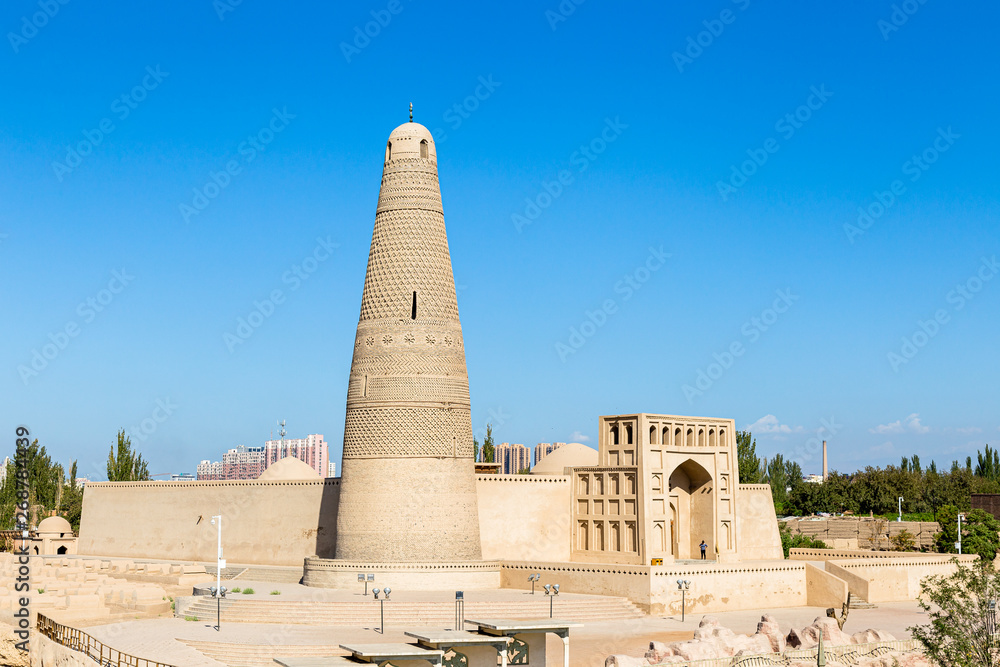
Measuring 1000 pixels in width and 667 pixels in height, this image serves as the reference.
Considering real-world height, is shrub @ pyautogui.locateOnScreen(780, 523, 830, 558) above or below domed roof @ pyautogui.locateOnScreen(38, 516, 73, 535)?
below

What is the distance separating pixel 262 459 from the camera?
122 metres

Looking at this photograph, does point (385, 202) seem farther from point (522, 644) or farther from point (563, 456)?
point (522, 644)

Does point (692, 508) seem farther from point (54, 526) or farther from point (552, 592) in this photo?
point (54, 526)

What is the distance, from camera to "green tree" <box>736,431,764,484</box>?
158 feet

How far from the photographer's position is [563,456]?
3200 centimetres

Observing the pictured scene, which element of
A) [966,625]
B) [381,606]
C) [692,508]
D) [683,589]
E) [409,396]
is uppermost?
[409,396]

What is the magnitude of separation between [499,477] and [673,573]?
218 inches

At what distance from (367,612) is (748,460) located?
29.9 meters

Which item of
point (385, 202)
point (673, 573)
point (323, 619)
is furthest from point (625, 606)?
point (385, 202)

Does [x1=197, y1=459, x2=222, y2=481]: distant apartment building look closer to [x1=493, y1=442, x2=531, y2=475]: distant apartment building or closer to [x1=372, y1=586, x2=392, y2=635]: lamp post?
[x1=493, y1=442, x2=531, y2=475]: distant apartment building

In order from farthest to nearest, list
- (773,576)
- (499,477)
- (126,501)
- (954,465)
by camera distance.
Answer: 1. (954,465)
2. (126,501)
3. (499,477)
4. (773,576)

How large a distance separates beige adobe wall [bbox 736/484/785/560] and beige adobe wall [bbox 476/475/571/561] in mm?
5332

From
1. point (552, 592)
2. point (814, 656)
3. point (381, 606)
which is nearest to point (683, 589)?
point (552, 592)

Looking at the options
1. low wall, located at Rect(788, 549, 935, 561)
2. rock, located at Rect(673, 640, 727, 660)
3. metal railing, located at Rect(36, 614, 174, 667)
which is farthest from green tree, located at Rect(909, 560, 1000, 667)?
low wall, located at Rect(788, 549, 935, 561)
